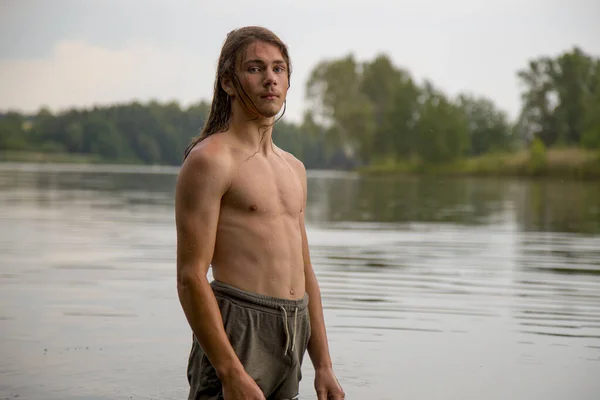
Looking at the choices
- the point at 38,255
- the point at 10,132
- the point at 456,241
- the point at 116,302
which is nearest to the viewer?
the point at 116,302

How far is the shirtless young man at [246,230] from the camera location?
2.98 meters

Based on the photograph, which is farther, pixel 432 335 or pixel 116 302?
pixel 116 302

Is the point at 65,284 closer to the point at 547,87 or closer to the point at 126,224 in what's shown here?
the point at 126,224

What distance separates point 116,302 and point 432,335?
9.32 feet

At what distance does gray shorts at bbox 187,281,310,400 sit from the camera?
10.1ft

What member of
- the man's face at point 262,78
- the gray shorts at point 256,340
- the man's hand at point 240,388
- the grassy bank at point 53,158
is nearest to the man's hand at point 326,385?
the gray shorts at point 256,340

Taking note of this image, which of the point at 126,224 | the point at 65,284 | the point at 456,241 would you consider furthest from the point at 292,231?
the point at 126,224

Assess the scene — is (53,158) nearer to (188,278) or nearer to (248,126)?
(248,126)

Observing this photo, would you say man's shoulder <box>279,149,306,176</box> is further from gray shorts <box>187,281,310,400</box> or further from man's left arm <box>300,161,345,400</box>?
gray shorts <box>187,281,310,400</box>

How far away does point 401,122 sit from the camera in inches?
4294

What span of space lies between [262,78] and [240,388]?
91 cm

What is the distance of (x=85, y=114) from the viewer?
537ft

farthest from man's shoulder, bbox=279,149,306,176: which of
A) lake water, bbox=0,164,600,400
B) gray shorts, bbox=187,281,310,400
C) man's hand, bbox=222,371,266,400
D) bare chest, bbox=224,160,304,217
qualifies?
lake water, bbox=0,164,600,400

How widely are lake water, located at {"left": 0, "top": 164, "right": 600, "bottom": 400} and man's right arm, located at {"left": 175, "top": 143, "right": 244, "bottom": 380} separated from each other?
9.37 ft
